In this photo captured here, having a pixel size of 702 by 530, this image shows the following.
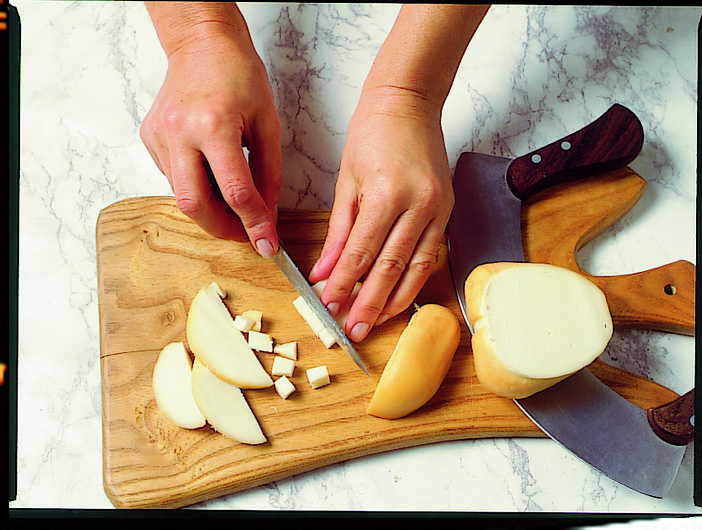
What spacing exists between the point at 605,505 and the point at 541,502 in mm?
120

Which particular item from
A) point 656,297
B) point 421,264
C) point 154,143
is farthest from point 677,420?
point 154,143

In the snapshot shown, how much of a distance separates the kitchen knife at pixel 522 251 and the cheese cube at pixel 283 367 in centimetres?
35

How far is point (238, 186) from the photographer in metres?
1.04

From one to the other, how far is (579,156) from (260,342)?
74 centimetres

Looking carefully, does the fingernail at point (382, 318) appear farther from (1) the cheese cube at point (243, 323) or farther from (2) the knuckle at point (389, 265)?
(1) the cheese cube at point (243, 323)

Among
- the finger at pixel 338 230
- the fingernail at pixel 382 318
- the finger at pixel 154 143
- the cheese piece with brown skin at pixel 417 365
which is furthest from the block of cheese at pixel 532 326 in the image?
the finger at pixel 154 143

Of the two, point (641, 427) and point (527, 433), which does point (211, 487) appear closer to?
point (527, 433)

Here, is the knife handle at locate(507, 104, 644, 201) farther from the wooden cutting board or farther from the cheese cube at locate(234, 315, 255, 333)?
the cheese cube at locate(234, 315, 255, 333)

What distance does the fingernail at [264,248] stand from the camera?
44.5 inches

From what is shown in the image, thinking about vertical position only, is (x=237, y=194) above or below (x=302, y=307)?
above

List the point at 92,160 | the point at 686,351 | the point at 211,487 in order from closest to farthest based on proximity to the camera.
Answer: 1. the point at 211,487
2. the point at 686,351
3. the point at 92,160

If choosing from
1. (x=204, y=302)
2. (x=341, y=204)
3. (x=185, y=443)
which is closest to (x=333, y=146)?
(x=341, y=204)

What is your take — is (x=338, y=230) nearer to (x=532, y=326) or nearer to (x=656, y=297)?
(x=532, y=326)

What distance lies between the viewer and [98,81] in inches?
56.4
